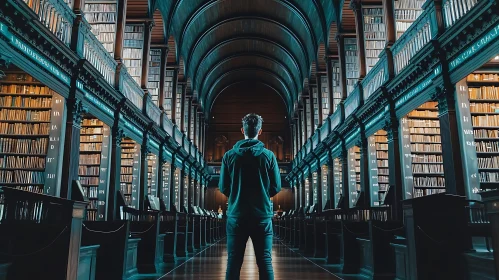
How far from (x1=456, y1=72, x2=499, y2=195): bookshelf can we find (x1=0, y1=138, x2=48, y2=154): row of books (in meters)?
6.76

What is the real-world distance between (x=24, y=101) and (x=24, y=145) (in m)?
0.79

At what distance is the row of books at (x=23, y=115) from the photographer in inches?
281

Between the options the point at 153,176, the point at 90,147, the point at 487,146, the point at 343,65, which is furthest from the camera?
the point at 153,176

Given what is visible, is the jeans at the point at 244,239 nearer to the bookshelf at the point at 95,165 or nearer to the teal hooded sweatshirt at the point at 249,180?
the teal hooded sweatshirt at the point at 249,180

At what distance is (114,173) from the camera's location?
921 cm

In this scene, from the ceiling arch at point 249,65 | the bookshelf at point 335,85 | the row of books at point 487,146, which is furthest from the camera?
the ceiling arch at point 249,65

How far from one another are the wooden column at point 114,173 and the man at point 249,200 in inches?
278

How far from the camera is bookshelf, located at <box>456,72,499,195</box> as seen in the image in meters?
6.43

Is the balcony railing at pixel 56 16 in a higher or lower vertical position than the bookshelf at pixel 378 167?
higher

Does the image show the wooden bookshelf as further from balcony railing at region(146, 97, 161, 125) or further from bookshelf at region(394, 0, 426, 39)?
balcony railing at region(146, 97, 161, 125)

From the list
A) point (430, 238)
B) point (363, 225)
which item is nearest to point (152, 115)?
point (363, 225)

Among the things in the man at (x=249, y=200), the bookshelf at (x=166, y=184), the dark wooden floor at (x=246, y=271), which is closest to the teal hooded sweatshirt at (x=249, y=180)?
the man at (x=249, y=200)

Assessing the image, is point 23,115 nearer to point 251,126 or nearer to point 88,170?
point 88,170

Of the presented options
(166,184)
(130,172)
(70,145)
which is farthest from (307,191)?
(70,145)
